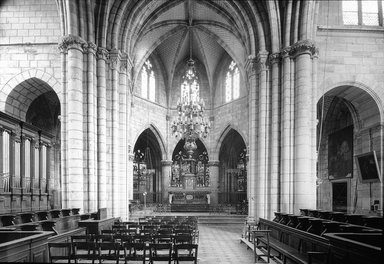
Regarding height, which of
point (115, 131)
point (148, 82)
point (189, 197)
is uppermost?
point (148, 82)

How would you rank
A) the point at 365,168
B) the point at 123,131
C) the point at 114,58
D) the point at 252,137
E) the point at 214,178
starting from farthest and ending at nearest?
the point at 214,178
the point at 123,131
the point at 252,137
the point at 114,58
the point at 365,168

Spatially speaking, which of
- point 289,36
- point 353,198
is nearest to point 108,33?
point 289,36

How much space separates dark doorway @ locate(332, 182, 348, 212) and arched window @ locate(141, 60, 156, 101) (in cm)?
1664

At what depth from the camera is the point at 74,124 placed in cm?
1477

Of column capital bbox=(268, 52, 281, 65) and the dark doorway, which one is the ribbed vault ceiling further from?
the dark doorway

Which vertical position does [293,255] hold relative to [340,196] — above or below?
above

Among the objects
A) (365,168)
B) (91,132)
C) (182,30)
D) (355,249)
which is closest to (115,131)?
(91,132)

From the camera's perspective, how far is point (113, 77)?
18016 mm

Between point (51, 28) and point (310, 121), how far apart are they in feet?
39.7

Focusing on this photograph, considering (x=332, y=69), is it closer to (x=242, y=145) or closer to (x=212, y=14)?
(x=212, y=14)

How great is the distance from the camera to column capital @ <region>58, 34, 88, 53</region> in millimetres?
14875

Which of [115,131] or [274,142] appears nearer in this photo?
[274,142]

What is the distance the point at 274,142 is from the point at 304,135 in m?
1.61

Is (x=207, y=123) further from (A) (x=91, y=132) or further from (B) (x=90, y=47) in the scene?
(B) (x=90, y=47)
